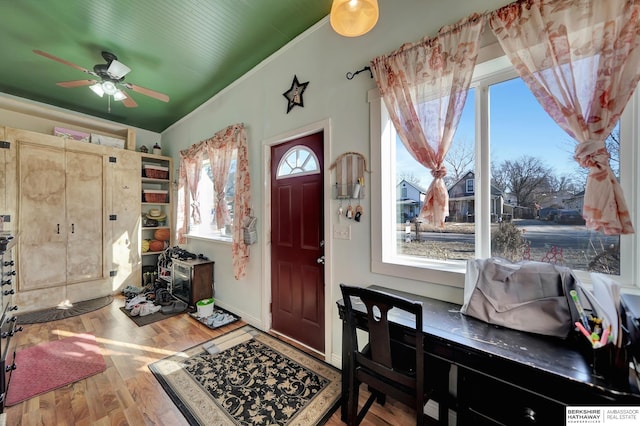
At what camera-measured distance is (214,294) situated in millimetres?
3459

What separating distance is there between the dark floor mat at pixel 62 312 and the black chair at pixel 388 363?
3.80 metres

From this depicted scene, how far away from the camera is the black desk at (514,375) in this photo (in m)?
0.81

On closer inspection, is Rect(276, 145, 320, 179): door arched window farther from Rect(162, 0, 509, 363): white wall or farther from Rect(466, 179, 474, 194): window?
Rect(466, 179, 474, 194): window

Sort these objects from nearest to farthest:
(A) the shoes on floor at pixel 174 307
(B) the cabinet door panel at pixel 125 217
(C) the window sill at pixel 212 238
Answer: (A) the shoes on floor at pixel 174 307
(C) the window sill at pixel 212 238
(B) the cabinet door panel at pixel 125 217

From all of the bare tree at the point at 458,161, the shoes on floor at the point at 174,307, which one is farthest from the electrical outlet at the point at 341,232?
the shoes on floor at the point at 174,307

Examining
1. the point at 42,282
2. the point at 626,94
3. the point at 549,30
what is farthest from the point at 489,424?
the point at 42,282

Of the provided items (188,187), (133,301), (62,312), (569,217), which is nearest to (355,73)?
(569,217)

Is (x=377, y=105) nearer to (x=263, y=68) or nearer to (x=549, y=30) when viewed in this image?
(x=549, y=30)

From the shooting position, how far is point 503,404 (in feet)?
3.26

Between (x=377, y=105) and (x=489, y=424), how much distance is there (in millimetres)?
1889

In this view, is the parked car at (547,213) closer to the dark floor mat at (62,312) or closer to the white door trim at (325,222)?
the white door trim at (325,222)

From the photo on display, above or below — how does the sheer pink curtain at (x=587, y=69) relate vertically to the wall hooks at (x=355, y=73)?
below

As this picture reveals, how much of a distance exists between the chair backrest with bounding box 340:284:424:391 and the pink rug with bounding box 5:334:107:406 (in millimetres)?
2235

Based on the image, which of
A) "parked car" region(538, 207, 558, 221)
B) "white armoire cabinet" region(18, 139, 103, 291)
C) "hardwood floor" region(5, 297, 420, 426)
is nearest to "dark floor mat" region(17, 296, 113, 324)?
"hardwood floor" region(5, 297, 420, 426)
